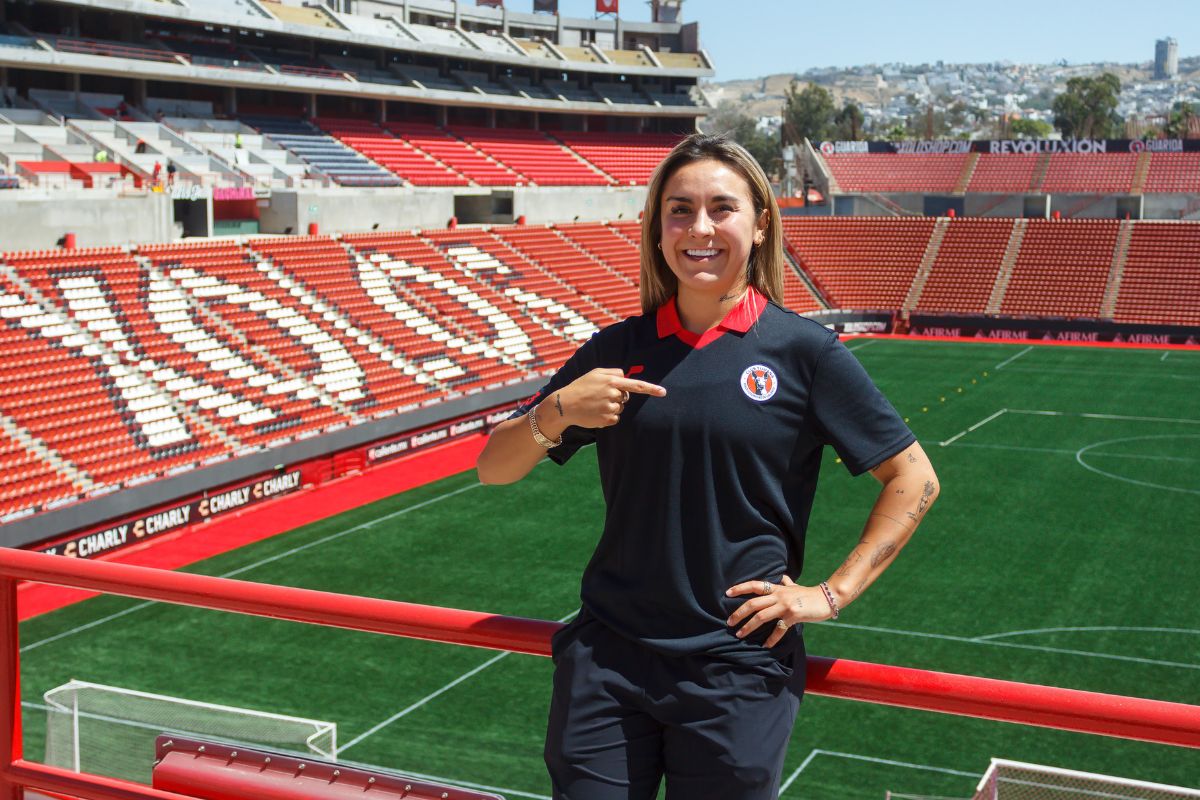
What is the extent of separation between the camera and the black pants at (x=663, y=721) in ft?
10.4

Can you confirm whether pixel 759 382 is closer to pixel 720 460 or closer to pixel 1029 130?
pixel 720 460

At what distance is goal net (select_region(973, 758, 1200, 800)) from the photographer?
7.85 metres

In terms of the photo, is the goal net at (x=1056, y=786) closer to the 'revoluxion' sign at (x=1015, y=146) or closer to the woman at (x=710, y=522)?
the woman at (x=710, y=522)

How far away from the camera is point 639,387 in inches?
127

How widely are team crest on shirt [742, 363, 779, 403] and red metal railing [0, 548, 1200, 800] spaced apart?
667 mm

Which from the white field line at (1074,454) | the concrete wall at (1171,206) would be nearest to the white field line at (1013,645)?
the white field line at (1074,454)

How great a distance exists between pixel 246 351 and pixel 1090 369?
27.7 metres

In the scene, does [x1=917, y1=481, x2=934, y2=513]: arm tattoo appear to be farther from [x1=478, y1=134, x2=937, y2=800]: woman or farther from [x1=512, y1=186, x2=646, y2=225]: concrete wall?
[x1=512, y1=186, x2=646, y2=225]: concrete wall

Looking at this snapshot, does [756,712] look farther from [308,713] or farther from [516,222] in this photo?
[516,222]

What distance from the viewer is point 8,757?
407cm

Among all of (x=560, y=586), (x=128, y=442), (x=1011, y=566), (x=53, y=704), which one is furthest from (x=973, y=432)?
(x=53, y=704)

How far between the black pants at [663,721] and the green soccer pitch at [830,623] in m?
8.61

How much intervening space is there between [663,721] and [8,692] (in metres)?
2.14

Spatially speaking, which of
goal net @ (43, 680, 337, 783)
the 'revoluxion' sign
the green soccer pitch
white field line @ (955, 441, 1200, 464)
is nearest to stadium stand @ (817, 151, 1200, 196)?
the 'revoluxion' sign
